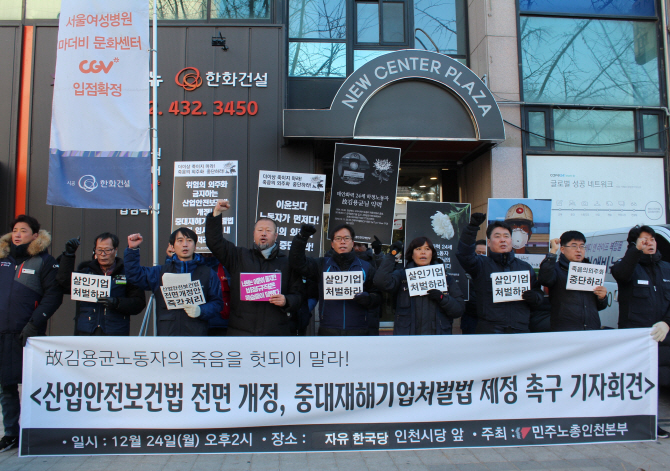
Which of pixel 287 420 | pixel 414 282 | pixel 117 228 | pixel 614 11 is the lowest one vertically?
pixel 287 420

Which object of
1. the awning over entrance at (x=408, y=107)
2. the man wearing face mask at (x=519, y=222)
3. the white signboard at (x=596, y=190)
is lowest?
the man wearing face mask at (x=519, y=222)

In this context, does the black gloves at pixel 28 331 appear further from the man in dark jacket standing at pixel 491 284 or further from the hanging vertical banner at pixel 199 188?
the man in dark jacket standing at pixel 491 284

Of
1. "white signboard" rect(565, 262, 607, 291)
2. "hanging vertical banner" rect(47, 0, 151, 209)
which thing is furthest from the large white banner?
"hanging vertical banner" rect(47, 0, 151, 209)

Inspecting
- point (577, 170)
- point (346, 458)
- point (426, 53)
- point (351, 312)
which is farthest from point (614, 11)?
point (346, 458)

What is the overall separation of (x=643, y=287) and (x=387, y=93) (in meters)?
4.82

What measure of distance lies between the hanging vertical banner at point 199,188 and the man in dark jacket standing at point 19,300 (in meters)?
1.47

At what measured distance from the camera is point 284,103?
26.3ft

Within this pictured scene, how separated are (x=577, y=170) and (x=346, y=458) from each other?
7358 mm

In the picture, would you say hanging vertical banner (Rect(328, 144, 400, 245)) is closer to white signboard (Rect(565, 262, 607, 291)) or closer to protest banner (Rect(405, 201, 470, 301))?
protest banner (Rect(405, 201, 470, 301))

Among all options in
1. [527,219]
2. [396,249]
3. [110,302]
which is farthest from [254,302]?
[527,219]

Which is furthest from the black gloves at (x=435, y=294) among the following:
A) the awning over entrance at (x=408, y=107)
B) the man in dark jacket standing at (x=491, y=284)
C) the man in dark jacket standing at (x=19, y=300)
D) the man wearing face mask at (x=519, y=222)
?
the awning over entrance at (x=408, y=107)

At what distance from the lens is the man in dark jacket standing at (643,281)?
433 cm

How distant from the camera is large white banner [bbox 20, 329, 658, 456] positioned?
3.49 meters

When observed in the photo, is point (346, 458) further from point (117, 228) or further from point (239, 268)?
point (117, 228)
